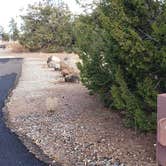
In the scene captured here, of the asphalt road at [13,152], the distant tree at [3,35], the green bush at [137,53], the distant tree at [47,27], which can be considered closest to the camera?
the green bush at [137,53]

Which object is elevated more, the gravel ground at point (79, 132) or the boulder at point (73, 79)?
the boulder at point (73, 79)

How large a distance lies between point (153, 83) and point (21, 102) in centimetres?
715

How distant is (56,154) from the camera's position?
859 centimetres

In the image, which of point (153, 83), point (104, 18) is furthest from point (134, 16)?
point (153, 83)

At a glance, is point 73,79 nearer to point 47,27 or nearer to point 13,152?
point 13,152

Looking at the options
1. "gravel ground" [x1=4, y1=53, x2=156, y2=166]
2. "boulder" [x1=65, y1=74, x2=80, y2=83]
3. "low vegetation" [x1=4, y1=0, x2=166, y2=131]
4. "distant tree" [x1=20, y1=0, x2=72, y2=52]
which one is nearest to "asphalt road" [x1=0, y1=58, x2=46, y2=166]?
"gravel ground" [x1=4, y1=53, x2=156, y2=166]

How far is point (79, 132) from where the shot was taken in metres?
9.94

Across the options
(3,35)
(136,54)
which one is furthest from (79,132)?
(3,35)

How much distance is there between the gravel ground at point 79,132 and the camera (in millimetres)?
8062

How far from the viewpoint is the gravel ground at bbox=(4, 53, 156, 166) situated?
8062mm

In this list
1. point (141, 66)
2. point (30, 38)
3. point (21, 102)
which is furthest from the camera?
point (30, 38)

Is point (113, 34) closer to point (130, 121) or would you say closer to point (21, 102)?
point (130, 121)

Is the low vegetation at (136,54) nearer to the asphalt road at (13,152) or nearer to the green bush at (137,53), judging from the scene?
the green bush at (137,53)

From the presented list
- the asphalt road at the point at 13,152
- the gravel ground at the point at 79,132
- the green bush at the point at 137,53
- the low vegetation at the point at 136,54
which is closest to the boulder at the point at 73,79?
the gravel ground at the point at 79,132
